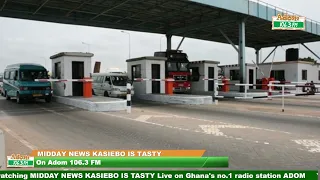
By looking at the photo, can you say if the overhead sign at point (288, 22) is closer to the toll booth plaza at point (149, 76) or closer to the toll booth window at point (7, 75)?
the toll booth plaza at point (149, 76)

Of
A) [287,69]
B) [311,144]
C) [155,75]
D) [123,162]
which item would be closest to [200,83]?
[155,75]

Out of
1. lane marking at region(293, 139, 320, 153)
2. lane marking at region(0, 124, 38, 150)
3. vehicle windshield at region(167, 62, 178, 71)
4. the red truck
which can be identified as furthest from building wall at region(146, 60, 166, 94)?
lane marking at region(293, 139, 320, 153)

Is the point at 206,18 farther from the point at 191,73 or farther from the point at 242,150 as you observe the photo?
the point at 242,150

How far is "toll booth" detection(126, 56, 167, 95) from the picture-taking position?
838 inches

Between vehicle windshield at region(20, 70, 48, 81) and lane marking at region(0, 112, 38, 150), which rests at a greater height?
vehicle windshield at region(20, 70, 48, 81)

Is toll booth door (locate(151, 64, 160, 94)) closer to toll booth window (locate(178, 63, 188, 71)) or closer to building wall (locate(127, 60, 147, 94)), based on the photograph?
building wall (locate(127, 60, 147, 94))

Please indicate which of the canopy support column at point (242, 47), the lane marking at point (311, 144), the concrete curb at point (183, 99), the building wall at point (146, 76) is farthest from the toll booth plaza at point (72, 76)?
the canopy support column at point (242, 47)

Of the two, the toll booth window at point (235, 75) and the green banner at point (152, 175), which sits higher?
the toll booth window at point (235, 75)

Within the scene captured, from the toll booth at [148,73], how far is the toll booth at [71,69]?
176 inches

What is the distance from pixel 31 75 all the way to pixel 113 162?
15.4 meters

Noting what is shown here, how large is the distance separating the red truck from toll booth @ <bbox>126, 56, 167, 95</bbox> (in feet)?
6.85

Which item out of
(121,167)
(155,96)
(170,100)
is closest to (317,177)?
(121,167)

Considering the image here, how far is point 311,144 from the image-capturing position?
700cm

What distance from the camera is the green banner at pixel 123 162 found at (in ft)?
15.3
